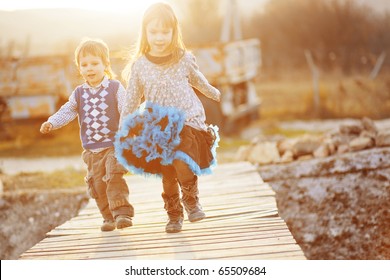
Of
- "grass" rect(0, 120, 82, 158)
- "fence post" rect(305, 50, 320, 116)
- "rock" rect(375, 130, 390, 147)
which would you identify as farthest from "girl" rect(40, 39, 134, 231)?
"fence post" rect(305, 50, 320, 116)

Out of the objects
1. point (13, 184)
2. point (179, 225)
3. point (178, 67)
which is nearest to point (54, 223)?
point (13, 184)

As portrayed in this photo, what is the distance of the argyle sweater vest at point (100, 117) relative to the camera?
306 centimetres

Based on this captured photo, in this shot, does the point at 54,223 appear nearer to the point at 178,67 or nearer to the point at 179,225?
the point at 179,225

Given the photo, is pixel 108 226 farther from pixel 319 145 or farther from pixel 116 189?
pixel 319 145

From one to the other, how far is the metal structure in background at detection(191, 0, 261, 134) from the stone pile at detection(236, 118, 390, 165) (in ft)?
4.44

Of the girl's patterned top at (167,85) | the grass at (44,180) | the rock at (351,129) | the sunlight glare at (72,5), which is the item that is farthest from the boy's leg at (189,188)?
the rock at (351,129)

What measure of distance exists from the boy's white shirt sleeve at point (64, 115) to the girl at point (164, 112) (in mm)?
333

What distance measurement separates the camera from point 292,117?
8.68 m

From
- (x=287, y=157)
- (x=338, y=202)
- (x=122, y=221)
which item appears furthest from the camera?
(x=287, y=157)

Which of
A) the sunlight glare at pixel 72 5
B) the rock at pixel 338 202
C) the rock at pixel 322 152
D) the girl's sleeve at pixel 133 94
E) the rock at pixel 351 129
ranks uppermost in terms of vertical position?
the sunlight glare at pixel 72 5

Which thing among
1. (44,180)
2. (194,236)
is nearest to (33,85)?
(44,180)

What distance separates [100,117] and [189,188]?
0.55 meters

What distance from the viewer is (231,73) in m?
7.21

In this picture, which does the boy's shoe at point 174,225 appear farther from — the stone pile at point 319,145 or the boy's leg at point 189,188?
the stone pile at point 319,145
